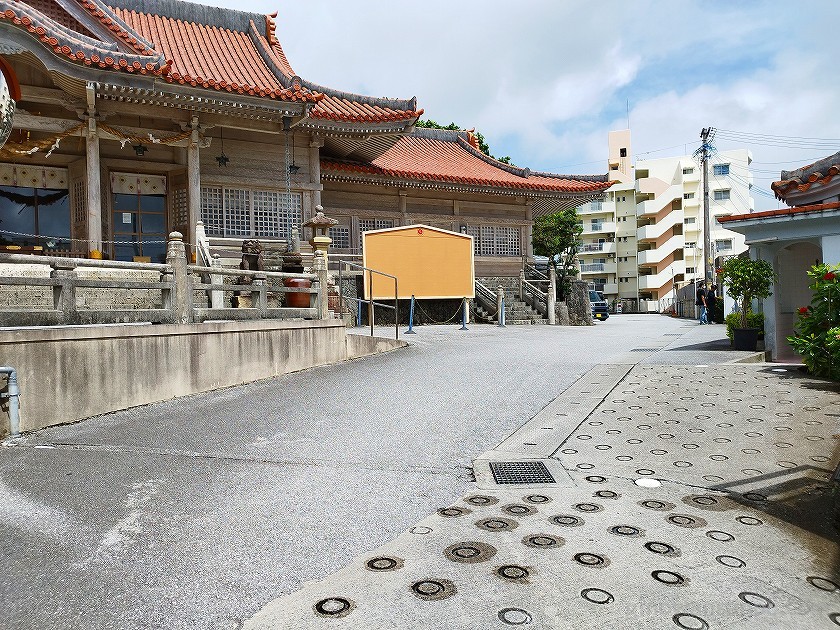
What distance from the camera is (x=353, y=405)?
8016mm

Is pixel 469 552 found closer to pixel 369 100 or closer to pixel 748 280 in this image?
pixel 748 280

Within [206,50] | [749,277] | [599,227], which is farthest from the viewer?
[599,227]

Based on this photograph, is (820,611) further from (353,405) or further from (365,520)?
(353,405)

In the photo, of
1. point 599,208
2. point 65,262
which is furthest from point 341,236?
point 599,208

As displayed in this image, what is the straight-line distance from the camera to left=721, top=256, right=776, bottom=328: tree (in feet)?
37.8

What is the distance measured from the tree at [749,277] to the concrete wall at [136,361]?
826cm

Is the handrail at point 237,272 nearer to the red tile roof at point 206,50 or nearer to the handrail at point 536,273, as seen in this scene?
the red tile roof at point 206,50

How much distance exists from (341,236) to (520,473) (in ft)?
55.4

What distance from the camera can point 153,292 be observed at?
10.9 meters

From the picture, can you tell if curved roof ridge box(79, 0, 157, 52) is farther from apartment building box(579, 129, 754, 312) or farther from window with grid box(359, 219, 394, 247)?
apartment building box(579, 129, 754, 312)

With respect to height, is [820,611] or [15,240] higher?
[15,240]

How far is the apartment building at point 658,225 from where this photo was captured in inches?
2277

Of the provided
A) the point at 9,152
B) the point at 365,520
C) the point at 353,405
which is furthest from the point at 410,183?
the point at 365,520

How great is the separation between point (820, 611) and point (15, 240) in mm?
17297
